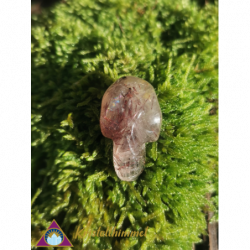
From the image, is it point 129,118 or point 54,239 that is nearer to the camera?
point 129,118

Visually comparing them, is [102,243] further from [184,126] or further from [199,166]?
[184,126]

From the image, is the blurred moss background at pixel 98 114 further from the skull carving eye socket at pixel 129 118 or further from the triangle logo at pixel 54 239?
the skull carving eye socket at pixel 129 118

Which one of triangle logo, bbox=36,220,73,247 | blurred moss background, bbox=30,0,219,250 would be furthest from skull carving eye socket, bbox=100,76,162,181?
triangle logo, bbox=36,220,73,247

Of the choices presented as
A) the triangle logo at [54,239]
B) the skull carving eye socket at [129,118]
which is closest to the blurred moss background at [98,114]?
the triangle logo at [54,239]

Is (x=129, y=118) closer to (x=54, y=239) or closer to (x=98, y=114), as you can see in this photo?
(x=98, y=114)

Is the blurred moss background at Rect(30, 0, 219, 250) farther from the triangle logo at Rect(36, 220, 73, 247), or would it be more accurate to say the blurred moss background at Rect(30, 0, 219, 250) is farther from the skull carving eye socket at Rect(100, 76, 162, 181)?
the skull carving eye socket at Rect(100, 76, 162, 181)

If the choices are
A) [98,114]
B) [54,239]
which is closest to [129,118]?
[98,114]
